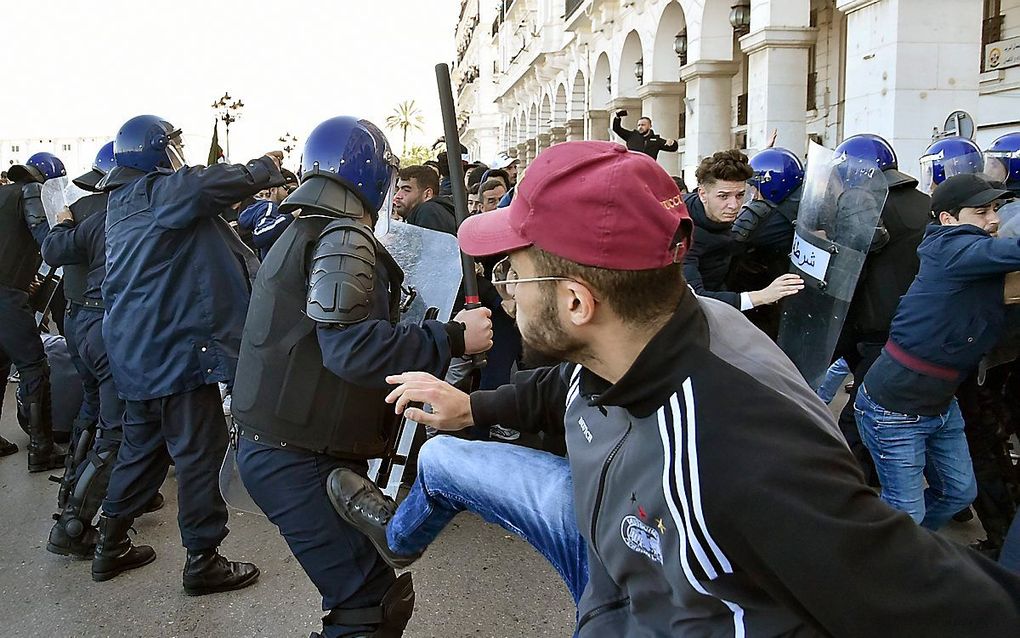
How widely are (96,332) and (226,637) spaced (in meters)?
1.95

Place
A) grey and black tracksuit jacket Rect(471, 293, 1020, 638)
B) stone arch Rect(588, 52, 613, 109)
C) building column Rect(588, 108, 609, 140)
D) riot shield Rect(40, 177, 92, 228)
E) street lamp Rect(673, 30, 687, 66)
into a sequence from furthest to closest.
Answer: stone arch Rect(588, 52, 613, 109), building column Rect(588, 108, 609, 140), street lamp Rect(673, 30, 687, 66), riot shield Rect(40, 177, 92, 228), grey and black tracksuit jacket Rect(471, 293, 1020, 638)

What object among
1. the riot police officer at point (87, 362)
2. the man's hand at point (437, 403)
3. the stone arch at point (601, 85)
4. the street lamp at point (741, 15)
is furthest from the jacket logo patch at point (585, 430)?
the stone arch at point (601, 85)

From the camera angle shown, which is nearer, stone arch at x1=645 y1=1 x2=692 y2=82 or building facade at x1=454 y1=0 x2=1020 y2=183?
building facade at x1=454 y1=0 x2=1020 y2=183

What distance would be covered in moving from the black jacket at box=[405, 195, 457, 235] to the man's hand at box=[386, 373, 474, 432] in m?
3.85

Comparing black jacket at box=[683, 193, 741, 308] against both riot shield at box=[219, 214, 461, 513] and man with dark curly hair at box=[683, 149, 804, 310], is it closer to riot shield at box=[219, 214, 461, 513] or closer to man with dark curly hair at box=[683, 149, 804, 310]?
man with dark curly hair at box=[683, 149, 804, 310]

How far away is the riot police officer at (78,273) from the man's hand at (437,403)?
3425mm

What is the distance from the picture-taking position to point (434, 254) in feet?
10.7

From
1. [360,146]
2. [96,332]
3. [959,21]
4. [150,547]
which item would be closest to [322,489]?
[360,146]

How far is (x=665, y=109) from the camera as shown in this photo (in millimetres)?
16625

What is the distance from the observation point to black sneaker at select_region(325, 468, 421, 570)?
2.25m

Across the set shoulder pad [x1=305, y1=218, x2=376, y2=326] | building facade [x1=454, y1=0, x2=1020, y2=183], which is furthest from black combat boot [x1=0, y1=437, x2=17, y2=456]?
building facade [x1=454, y1=0, x2=1020, y2=183]

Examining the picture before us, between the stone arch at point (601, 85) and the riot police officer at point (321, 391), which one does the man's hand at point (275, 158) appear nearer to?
the riot police officer at point (321, 391)

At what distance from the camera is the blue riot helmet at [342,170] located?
258 centimetres

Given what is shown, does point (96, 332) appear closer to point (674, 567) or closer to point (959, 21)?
point (674, 567)
